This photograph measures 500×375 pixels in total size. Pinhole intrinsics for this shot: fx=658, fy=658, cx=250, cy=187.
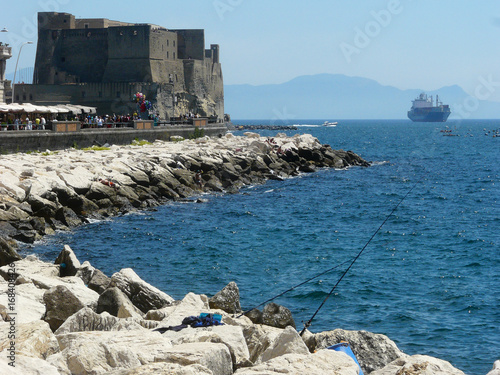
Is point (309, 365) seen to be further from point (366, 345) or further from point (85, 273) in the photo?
point (85, 273)

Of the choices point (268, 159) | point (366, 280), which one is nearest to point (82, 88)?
point (268, 159)

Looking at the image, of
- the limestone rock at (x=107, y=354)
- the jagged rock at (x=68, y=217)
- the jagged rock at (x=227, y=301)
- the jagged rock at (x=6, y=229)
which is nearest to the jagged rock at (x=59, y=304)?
the limestone rock at (x=107, y=354)

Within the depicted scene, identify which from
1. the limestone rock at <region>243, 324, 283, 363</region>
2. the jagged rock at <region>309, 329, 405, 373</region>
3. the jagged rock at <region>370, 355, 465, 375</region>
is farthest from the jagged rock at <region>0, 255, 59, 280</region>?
the jagged rock at <region>370, 355, 465, 375</region>

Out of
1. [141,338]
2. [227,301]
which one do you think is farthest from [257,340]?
[227,301]

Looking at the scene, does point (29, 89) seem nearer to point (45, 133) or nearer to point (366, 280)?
point (45, 133)

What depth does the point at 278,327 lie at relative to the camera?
9.32m

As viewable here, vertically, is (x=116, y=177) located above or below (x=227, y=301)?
above

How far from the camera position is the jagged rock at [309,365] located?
5672 mm

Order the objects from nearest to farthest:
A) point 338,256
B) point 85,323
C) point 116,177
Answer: point 85,323 → point 338,256 → point 116,177

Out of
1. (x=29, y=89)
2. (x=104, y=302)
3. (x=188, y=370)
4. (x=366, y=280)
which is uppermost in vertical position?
(x=29, y=89)

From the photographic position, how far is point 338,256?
17.2m

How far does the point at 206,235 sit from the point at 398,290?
7.45 m

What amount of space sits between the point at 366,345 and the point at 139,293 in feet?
11.5

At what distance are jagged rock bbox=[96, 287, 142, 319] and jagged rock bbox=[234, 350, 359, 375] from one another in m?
2.94
